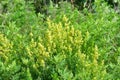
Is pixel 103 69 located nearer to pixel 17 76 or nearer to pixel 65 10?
pixel 17 76

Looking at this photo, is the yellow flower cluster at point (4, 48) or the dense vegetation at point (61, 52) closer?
the dense vegetation at point (61, 52)

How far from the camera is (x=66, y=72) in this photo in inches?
98.6

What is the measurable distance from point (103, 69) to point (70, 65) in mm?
250

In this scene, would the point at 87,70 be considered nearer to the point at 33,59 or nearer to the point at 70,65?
the point at 70,65

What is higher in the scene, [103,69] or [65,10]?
[65,10]

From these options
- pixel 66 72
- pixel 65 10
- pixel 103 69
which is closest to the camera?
pixel 66 72

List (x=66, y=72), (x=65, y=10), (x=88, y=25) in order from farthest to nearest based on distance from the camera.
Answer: (x=65, y=10), (x=88, y=25), (x=66, y=72)

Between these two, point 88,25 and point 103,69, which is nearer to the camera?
point 103,69

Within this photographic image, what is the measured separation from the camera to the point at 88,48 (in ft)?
9.39

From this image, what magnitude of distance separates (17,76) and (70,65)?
0.41 metres

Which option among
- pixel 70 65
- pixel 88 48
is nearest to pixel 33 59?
pixel 70 65

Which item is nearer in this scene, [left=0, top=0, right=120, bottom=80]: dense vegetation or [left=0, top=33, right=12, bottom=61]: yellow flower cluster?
[left=0, top=0, right=120, bottom=80]: dense vegetation

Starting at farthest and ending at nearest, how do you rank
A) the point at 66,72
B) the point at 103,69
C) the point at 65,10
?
the point at 65,10 → the point at 103,69 → the point at 66,72

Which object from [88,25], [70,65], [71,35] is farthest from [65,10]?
[70,65]
